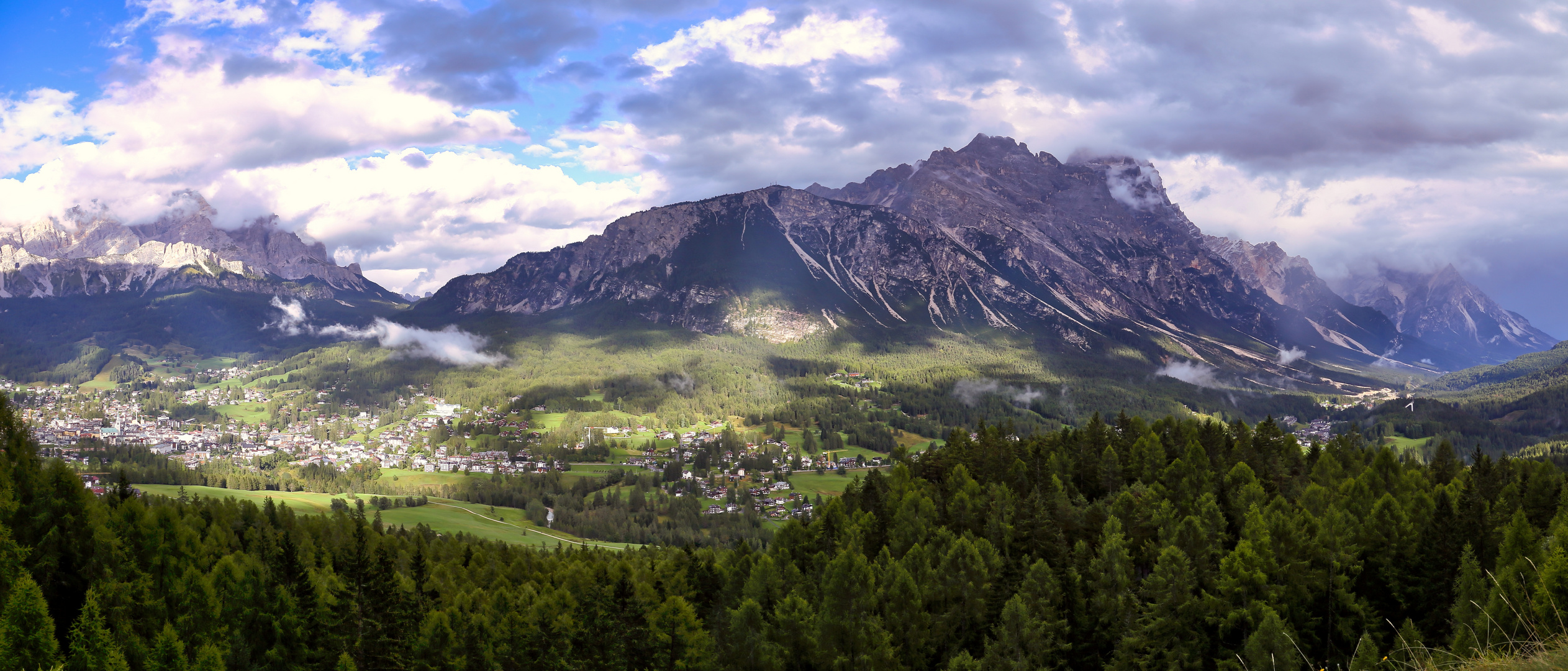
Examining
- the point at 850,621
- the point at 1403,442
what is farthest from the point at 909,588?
the point at 1403,442

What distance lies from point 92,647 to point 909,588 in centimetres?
4026

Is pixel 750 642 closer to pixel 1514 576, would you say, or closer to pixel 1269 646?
pixel 1269 646

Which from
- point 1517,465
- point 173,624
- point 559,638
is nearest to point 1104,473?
Result: point 1517,465

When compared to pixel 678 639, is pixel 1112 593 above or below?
above

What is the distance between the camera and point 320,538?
79.6 metres

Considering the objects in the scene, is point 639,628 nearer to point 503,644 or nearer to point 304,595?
point 503,644

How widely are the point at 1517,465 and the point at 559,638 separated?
7305 centimetres

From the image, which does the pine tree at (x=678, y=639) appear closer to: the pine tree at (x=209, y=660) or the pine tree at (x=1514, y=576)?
the pine tree at (x=209, y=660)

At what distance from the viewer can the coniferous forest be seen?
128 feet

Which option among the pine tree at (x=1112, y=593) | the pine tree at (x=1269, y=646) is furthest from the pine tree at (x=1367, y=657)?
the pine tree at (x=1112, y=593)

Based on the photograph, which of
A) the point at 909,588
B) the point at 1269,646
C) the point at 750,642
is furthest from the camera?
the point at 909,588

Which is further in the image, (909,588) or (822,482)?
(822,482)

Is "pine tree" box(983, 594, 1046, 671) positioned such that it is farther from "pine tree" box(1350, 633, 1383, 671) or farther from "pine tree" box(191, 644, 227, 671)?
"pine tree" box(191, 644, 227, 671)

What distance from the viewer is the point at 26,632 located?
32031mm
